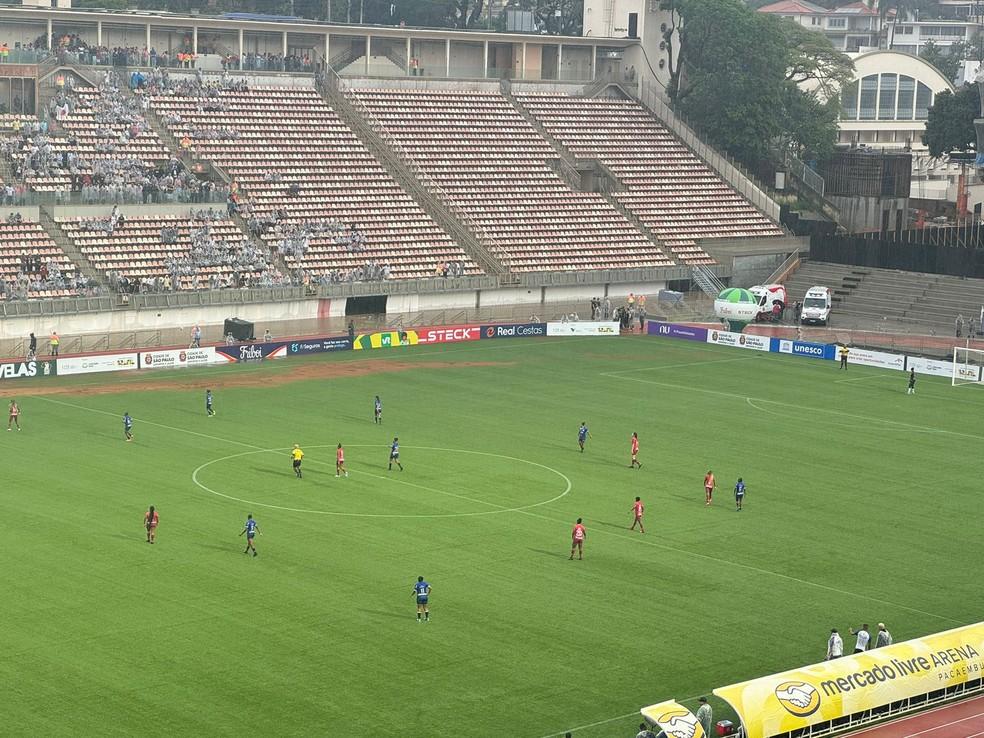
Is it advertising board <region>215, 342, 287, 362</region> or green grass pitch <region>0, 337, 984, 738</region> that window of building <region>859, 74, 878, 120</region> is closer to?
green grass pitch <region>0, 337, 984, 738</region>

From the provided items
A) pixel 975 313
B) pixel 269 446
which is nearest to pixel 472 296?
A: pixel 975 313

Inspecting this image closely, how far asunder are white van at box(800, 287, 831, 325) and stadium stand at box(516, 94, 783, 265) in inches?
408

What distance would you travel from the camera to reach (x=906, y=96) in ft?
541

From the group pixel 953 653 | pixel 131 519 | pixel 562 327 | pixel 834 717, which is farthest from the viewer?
pixel 562 327

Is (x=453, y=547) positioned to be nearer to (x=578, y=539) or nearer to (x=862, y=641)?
(x=578, y=539)

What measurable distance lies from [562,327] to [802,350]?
14.6m

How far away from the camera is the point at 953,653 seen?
39625 mm

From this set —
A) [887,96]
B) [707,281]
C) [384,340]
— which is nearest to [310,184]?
[384,340]

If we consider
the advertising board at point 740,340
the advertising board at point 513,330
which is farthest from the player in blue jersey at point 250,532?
the advertising board at point 740,340

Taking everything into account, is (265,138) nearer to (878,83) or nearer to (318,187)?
(318,187)

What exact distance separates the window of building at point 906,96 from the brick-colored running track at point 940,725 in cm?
13330

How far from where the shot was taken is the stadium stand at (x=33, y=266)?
8794 centimetres

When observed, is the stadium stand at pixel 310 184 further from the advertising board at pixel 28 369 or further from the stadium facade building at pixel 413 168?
the advertising board at pixel 28 369

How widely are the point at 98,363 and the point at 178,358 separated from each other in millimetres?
4376
